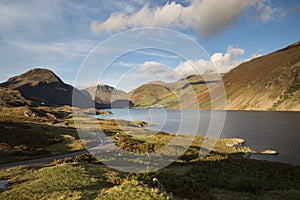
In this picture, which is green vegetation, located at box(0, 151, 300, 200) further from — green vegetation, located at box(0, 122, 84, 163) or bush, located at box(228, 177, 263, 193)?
green vegetation, located at box(0, 122, 84, 163)

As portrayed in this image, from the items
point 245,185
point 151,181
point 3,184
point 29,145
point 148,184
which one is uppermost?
point 148,184

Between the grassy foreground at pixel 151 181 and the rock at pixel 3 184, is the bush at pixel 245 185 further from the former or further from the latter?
the rock at pixel 3 184

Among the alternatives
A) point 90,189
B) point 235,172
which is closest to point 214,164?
point 235,172

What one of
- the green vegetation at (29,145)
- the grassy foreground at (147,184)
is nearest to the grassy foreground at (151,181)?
the grassy foreground at (147,184)

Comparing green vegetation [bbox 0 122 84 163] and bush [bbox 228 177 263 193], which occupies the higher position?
green vegetation [bbox 0 122 84 163]

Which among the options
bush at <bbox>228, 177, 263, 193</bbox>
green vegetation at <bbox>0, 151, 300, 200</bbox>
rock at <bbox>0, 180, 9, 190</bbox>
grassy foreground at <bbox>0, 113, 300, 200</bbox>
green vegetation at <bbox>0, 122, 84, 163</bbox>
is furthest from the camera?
green vegetation at <bbox>0, 122, 84, 163</bbox>

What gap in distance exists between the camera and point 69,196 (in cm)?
1789

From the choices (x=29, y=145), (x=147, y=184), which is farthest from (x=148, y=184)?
(x=29, y=145)

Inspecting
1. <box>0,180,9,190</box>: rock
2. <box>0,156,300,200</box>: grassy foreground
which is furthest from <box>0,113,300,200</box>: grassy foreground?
<box>0,180,9,190</box>: rock

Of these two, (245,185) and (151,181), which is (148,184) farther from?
(245,185)

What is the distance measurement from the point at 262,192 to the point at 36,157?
34.0 metres

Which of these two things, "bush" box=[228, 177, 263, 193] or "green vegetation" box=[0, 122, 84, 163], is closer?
"bush" box=[228, 177, 263, 193]

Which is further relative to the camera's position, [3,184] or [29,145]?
[29,145]

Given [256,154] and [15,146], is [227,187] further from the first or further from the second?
[15,146]
